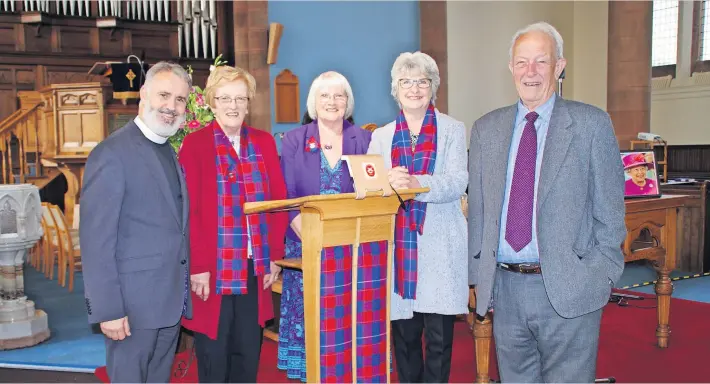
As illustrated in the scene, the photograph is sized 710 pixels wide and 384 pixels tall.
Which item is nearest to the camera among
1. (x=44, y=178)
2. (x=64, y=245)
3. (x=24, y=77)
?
(x=64, y=245)

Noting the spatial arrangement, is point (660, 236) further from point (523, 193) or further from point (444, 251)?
point (523, 193)

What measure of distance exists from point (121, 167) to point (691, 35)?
38.0 feet

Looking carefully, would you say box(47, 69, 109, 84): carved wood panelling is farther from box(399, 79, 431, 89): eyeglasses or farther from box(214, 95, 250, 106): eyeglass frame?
box(399, 79, 431, 89): eyeglasses

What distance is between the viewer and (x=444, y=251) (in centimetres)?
266

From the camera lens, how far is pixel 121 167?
7.15ft

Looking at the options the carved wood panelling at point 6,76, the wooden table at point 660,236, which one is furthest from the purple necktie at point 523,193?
the carved wood panelling at point 6,76

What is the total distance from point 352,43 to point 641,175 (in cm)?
522

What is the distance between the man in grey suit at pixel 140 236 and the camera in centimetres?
214

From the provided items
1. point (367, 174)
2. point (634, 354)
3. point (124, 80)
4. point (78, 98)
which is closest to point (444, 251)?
point (367, 174)

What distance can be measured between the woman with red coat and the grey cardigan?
57cm

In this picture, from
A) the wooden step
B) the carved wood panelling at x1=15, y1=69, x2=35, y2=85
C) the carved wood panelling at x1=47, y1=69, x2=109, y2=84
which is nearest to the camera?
the wooden step

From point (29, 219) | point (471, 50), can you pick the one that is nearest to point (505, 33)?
point (471, 50)

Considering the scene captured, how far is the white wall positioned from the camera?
1141cm

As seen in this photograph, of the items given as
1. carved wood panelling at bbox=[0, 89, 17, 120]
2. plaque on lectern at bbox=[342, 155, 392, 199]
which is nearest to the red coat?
plaque on lectern at bbox=[342, 155, 392, 199]
